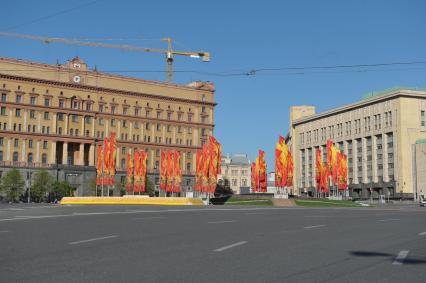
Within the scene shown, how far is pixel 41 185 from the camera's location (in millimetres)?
104062

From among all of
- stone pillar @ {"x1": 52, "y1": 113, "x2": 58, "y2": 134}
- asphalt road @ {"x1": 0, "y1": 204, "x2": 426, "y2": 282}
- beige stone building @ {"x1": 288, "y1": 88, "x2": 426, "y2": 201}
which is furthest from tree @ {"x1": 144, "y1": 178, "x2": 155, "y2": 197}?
asphalt road @ {"x1": 0, "y1": 204, "x2": 426, "y2": 282}

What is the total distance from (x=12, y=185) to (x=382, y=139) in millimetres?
76208

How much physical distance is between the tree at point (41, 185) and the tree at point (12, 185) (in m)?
2.40

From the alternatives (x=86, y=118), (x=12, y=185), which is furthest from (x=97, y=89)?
(x=12, y=185)

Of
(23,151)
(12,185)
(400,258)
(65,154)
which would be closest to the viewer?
(400,258)

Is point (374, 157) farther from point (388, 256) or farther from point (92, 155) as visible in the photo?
point (388, 256)

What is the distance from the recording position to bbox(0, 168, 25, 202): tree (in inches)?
3986

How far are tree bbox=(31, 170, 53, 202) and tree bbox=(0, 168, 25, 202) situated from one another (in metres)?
2.40

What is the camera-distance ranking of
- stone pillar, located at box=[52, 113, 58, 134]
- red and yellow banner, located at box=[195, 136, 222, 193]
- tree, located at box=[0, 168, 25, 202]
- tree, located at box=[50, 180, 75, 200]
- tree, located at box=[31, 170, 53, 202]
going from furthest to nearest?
stone pillar, located at box=[52, 113, 58, 134]
tree, located at box=[50, 180, 75, 200]
tree, located at box=[31, 170, 53, 202]
tree, located at box=[0, 168, 25, 202]
red and yellow banner, located at box=[195, 136, 222, 193]

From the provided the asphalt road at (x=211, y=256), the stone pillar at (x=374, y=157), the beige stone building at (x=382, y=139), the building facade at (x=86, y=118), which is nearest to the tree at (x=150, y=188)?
the building facade at (x=86, y=118)

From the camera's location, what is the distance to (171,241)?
14.8m

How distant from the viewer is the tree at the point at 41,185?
10394 centimetres

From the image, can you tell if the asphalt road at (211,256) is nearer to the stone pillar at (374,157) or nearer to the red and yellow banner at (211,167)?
the red and yellow banner at (211,167)

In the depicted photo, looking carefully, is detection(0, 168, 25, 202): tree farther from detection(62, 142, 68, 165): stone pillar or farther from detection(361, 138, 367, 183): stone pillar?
detection(361, 138, 367, 183): stone pillar
